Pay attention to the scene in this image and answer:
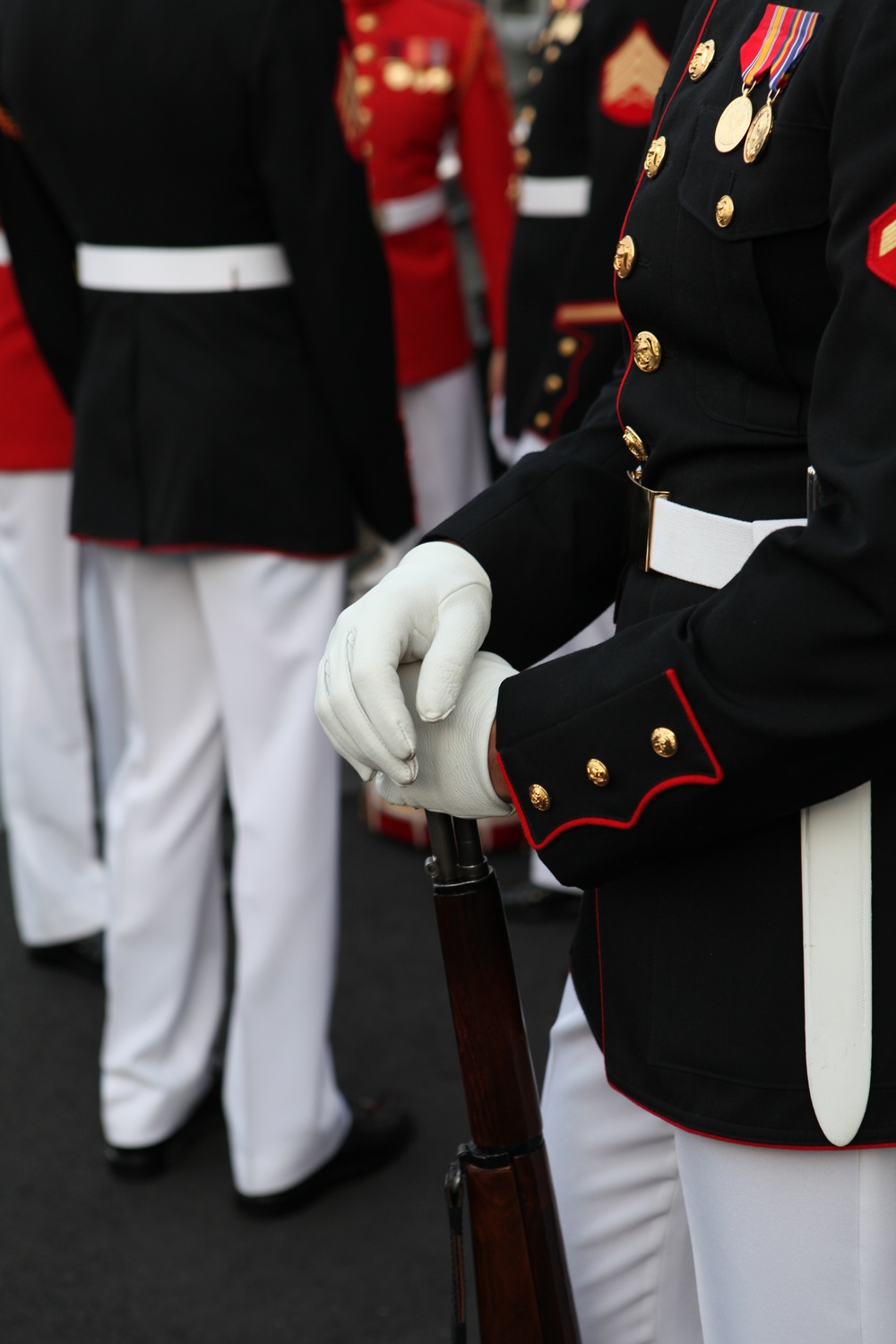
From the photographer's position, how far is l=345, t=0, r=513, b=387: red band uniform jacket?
3135 mm

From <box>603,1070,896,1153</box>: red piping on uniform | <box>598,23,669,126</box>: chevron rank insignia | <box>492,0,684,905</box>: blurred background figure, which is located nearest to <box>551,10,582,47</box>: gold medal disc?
<box>492,0,684,905</box>: blurred background figure

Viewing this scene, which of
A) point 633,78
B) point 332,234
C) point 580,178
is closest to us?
point 332,234

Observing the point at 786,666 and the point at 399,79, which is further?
the point at 399,79

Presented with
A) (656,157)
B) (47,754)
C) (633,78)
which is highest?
(656,157)

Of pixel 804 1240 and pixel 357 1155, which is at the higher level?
pixel 804 1240

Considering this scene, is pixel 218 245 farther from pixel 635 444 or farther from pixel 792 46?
pixel 792 46

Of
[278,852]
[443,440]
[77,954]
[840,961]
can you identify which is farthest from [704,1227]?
[443,440]

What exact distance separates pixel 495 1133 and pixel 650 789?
1.14ft

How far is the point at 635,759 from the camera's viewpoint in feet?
2.99

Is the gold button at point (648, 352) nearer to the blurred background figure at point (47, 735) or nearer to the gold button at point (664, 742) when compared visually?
the gold button at point (664, 742)

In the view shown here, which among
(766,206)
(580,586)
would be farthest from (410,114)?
(766,206)

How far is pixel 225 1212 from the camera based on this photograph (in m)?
2.26

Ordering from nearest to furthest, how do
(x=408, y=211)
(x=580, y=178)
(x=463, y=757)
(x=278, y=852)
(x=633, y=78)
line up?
1. (x=463, y=757)
2. (x=278, y=852)
3. (x=633, y=78)
4. (x=580, y=178)
5. (x=408, y=211)

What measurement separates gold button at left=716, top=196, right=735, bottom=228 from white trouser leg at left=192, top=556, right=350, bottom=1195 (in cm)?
123
